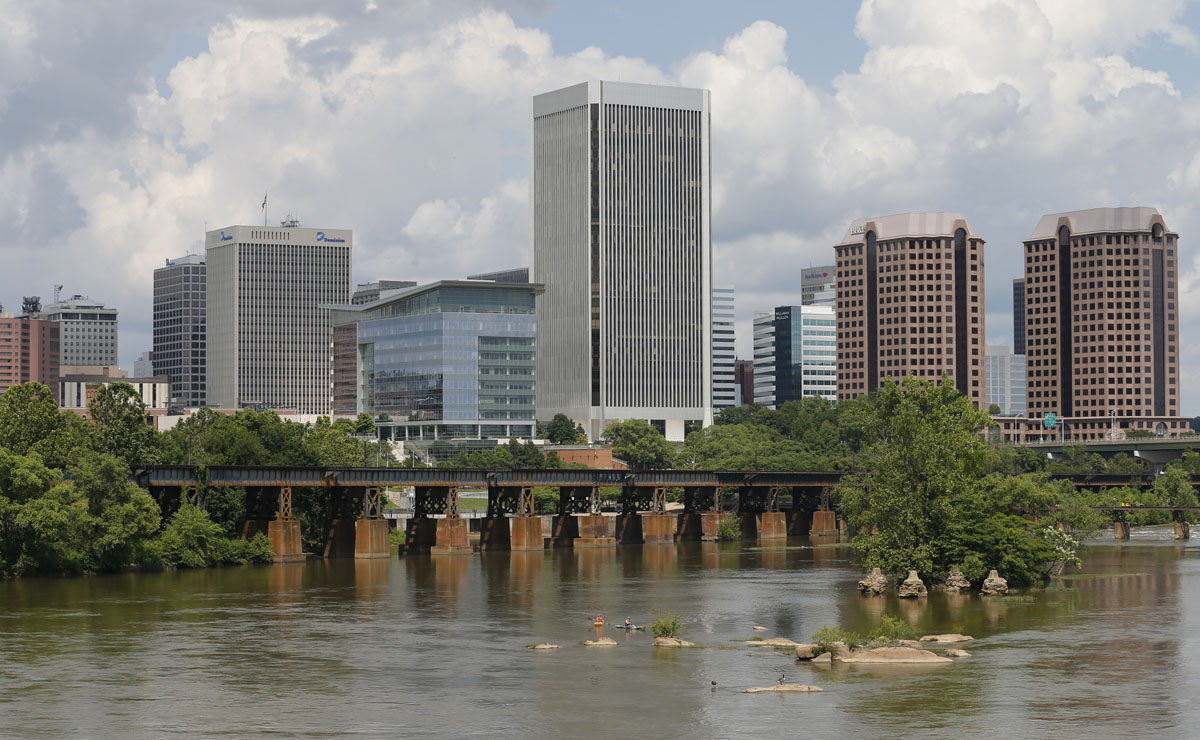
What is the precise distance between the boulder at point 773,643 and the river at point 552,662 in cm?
169

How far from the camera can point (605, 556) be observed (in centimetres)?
16288

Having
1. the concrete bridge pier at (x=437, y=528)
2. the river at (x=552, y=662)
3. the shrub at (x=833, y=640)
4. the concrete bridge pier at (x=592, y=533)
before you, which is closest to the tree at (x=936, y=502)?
the river at (x=552, y=662)

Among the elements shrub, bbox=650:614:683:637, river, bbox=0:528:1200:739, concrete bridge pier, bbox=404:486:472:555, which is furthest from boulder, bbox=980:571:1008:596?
concrete bridge pier, bbox=404:486:472:555

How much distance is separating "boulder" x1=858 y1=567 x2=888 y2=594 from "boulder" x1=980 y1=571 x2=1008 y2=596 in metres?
6.44

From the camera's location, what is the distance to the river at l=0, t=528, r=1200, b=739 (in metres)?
61.2

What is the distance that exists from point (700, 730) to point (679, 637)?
2517 cm

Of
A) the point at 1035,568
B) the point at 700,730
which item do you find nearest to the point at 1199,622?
the point at 1035,568

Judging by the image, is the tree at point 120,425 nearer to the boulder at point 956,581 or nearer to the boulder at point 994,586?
the boulder at point 956,581

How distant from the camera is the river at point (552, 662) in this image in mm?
61219

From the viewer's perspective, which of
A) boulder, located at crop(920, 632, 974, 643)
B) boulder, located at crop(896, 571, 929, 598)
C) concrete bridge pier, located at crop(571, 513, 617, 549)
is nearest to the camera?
boulder, located at crop(920, 632, 974, 643)

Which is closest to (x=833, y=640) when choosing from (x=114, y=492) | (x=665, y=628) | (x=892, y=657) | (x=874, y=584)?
(x=892, y=657)

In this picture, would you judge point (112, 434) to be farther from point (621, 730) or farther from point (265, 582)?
point (621, 730)

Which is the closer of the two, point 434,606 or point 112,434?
point 434,606

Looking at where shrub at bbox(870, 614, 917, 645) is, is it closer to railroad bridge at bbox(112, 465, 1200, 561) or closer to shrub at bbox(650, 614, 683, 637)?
shrub at bbox(650, 614, 683, 637)
